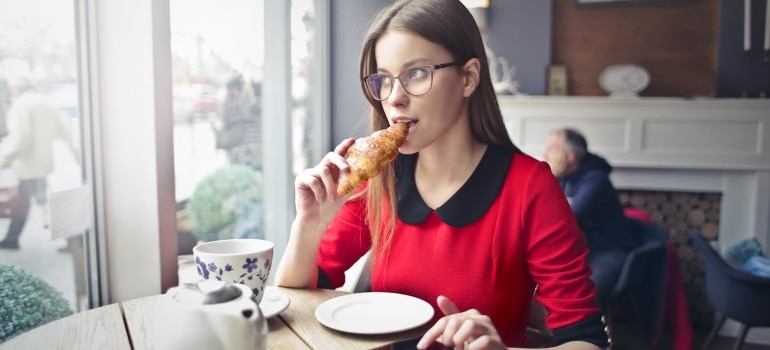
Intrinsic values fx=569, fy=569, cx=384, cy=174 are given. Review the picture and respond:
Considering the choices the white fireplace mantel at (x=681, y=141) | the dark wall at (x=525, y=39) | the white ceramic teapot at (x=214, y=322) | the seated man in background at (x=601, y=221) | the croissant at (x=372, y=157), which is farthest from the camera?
the dark wall at (x=525, y=39)

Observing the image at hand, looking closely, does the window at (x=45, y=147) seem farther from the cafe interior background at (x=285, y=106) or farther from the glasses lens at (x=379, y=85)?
the glasses lens at (x=379, y=85)

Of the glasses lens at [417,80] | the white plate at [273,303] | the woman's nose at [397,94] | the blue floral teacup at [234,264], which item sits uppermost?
the glasses lens at [417,80]

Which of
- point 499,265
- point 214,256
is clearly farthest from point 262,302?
point 499,265

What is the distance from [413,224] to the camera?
1.39 metres

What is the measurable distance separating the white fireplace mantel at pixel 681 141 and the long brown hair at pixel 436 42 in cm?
307

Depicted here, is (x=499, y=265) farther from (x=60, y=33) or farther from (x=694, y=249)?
(x=694, y=249)

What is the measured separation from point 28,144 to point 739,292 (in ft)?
9.74

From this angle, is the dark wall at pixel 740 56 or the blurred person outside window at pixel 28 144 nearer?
the blurred person outside window at pixel 28 144

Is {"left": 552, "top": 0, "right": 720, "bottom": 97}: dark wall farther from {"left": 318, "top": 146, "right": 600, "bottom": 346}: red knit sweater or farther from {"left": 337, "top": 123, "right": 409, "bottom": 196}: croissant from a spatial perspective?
{"left": 337, "top": 123, "right": 409, "bottom": 196}: croissant

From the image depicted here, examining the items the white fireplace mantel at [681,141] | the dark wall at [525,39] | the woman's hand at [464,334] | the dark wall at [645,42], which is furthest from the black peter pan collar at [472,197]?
the dark wall at [645,42]

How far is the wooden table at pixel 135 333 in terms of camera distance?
37.8 inches

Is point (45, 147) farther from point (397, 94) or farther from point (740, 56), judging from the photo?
point (740, 56)

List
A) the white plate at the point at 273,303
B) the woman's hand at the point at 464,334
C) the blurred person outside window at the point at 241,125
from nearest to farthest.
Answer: the woman's hand at the point at 464,334, the white plate at the point at 273,303, the blurred person outside window at the point at 241,125

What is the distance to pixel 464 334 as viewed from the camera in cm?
93
